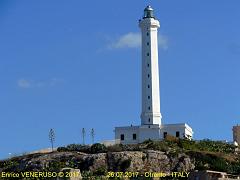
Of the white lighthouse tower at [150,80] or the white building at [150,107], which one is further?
the white lighthouse tower at [150,80]

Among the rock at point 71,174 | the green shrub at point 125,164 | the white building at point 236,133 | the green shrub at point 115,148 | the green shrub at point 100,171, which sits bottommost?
the rock at point 71,174

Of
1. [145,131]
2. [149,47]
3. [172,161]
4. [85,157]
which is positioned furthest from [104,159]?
[149,47]

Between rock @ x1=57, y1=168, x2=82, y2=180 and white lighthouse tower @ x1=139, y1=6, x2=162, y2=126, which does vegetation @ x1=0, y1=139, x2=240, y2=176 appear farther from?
white lighthouse tower @ x1=139, y1=6, x2=162, y2=126

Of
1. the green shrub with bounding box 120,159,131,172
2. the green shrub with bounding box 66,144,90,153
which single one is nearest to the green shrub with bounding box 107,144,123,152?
the green shrub with bounding box 66,144,90,153

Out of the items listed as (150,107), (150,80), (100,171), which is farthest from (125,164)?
(150,80)

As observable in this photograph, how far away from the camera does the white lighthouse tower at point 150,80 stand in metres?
89.3

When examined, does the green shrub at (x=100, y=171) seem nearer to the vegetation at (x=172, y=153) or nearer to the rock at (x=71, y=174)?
the vegetation at (x=172, y=153)

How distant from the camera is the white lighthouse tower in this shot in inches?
3516

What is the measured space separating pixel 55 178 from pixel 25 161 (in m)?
11.2

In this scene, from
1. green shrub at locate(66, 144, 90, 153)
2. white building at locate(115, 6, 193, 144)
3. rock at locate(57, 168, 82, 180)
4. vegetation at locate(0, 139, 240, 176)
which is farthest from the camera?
white building at locate(115, 6, 193, 144)

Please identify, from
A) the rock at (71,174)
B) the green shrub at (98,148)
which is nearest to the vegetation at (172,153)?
the green shrub at (98,148)

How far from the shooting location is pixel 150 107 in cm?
8969

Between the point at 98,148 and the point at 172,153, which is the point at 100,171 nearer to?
the point at 98,148

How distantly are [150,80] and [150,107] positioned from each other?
10.4ft
